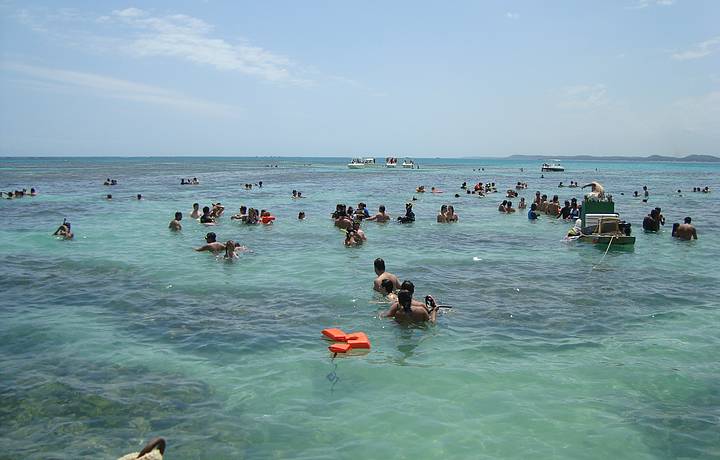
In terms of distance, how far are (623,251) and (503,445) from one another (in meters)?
15.5

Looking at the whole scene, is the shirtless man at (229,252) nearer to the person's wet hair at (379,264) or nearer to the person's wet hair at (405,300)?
the person's wet hair at (379,264)

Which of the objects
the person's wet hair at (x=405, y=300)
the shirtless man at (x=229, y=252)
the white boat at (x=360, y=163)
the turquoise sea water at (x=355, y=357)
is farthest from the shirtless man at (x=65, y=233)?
the white boat at (x=360, y=163)

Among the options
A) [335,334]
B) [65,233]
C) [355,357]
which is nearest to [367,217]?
[65,233]

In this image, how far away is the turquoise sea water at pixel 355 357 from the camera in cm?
682

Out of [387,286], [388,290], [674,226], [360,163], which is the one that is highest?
[360,163]

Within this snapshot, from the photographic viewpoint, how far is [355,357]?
9.28 meters

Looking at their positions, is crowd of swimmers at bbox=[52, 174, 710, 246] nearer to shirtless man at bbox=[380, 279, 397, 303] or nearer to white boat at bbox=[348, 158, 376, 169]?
shirtless man at bbox=[380, 279, 397, 303]

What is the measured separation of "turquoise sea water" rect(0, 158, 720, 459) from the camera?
22.4 feet

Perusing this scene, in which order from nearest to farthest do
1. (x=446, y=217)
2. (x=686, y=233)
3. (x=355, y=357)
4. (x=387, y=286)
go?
(x=355, y=357)
(x=387, y=286)
(x=686, y=233)
(x=446, y=217)

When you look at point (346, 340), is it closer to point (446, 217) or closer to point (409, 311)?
point (409, 311)

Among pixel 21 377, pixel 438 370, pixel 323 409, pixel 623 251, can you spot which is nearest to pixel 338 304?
pixel 438 370

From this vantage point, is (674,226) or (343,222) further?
(343,222)

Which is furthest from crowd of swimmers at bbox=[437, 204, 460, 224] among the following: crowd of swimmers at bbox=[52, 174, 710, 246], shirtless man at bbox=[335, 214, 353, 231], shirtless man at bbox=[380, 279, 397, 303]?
shirtless man at bbox=[380, 279, 397, 303]

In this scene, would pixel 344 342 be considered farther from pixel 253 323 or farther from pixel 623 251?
pixel 623 251
